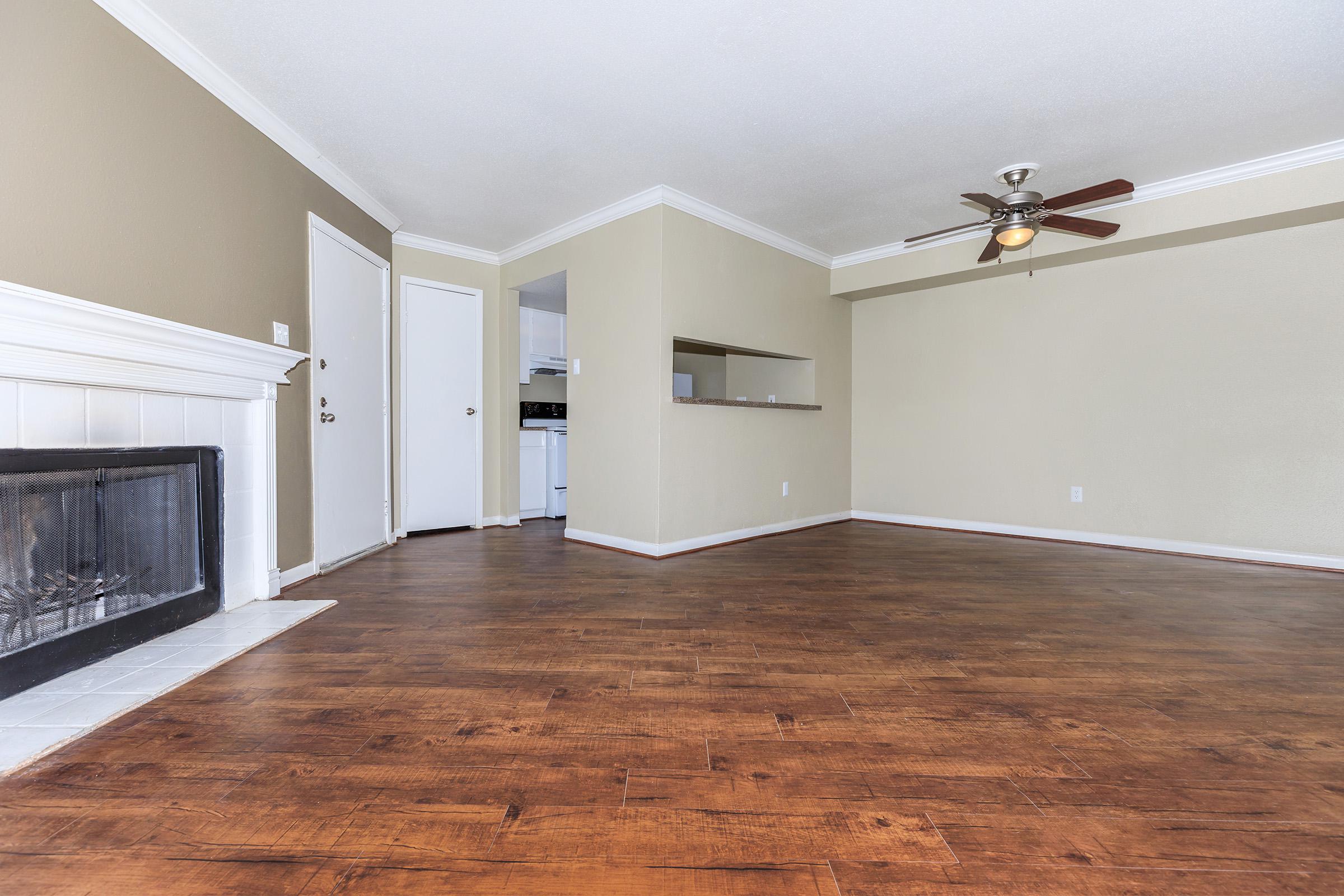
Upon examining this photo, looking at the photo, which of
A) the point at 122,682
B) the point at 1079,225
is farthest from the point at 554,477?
the point at 1079,225

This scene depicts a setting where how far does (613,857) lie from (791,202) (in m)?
3.89

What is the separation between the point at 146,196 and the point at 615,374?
2497mm

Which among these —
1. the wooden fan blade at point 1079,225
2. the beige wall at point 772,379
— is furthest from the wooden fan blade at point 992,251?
the beige wall at point 772,379

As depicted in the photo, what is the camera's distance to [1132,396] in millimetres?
4246

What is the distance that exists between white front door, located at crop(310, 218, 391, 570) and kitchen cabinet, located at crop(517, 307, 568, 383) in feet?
4.22

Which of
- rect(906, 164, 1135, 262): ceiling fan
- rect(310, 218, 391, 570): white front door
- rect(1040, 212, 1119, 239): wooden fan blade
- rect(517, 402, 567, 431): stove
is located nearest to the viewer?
rect(906, 164, 1135, 262): ceiling fan

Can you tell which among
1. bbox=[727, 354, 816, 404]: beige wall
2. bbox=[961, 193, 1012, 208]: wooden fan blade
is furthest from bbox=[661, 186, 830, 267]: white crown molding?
bbox=[961, 193, 1012, 208]: wooden fan blade

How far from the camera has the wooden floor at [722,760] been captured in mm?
1087

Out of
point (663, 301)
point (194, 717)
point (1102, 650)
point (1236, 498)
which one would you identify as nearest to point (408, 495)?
point (663, 301)

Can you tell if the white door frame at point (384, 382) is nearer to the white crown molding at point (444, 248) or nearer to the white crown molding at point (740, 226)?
the white crown molding at point (444, 248)

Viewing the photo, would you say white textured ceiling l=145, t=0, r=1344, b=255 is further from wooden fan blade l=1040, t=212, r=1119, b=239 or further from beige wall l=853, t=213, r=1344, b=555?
beige wall l=853, t=213, r=1344, b=555

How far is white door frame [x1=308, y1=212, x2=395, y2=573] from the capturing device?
336 cm

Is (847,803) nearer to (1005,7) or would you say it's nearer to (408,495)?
(1005,7)

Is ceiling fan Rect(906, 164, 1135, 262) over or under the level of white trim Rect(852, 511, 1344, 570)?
over
